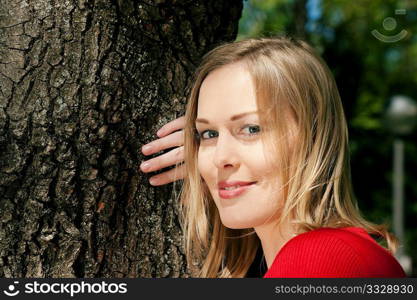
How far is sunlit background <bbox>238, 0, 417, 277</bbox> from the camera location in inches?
344

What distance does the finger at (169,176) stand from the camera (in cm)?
254

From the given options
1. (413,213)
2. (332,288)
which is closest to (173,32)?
(332,288)

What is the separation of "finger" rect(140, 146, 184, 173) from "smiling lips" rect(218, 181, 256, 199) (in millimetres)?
304

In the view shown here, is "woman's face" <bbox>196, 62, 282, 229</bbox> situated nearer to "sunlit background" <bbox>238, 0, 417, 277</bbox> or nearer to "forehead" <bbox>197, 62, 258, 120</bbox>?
"forehead" <bbox>197, 62, 258, 120</bbox>

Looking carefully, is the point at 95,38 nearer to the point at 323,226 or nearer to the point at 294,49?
the point at 294,49

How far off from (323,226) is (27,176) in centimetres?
109

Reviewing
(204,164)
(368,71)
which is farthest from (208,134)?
(368,71)

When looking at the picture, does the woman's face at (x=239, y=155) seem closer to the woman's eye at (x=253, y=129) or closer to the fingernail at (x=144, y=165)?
the woman's eye at (x=253, y=129)

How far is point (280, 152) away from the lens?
2.20 meters

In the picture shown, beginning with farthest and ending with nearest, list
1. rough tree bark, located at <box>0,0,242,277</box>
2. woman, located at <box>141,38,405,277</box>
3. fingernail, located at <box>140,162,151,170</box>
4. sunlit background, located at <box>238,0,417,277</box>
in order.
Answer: sunlit background, located at <box>238,0,417,277</box>
fingernail, located at <box>140,162,151,170</box>
rough tree bark, located at <box>0,0,242,277</box>
woman, located at <box>141,38,405,277</box>

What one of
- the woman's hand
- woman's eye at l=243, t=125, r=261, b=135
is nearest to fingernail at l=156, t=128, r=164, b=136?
the woman's hand

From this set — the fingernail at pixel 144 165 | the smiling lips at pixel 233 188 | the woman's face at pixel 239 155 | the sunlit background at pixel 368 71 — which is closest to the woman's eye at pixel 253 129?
the woman's face at pixel 239 155

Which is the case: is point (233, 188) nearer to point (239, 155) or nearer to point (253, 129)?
point (239, 155)

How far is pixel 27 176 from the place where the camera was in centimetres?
235
